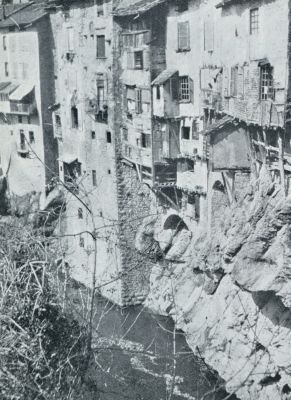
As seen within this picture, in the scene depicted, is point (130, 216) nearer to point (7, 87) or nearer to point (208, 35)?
point (208, 35)

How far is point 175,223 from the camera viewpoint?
125 feet

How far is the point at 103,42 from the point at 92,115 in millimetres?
4379

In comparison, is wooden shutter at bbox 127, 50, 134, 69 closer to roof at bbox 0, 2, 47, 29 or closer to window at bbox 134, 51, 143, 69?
window at bbox 134, 51, 143, 69

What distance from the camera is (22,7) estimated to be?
161 feet

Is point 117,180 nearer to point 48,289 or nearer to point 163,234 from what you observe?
point 163,234

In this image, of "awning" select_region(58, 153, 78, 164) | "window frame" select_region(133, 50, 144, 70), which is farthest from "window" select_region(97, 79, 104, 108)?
"awning" select_region(58, 153, 78, 164)

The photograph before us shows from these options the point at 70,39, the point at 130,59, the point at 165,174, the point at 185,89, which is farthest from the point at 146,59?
the point at 70,39

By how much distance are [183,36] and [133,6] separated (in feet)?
11.4

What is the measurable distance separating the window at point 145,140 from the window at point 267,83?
9.91m

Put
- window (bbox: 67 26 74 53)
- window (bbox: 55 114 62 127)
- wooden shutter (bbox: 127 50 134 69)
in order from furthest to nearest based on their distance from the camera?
1. window (bbox: 55 114 62 127)
2. window (bbox: 67 26 74 53)
3. wooden shutter (bbox: 127 50 134 69)

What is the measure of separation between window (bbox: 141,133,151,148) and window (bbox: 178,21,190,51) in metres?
4.90

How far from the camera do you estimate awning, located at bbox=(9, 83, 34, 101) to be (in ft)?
149

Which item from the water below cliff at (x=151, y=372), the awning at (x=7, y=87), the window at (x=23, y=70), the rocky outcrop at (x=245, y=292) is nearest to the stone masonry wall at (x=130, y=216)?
the rocky outcrop at (x=245, y=292)

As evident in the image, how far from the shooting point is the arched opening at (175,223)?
37.3 meters
